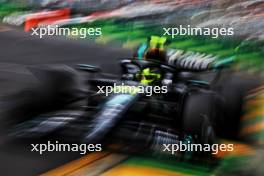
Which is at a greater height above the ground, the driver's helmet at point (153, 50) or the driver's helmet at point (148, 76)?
the driver's helmet at point (153, 50)

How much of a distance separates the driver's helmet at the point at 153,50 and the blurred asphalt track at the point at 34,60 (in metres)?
0.06

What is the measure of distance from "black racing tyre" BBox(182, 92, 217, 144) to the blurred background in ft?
0.28

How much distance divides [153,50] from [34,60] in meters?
0.50

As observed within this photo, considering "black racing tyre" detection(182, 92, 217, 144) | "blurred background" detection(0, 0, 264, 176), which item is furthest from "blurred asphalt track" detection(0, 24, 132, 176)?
"black racing tyre" detection(182, 92, 217, 144)

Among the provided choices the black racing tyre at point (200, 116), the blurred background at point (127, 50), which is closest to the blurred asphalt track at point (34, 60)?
the blurred background at point (127, 50)

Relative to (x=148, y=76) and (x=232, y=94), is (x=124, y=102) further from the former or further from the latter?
(x=232, y=94)

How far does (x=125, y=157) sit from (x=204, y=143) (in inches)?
13.5

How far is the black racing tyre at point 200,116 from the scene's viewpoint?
2203 mm

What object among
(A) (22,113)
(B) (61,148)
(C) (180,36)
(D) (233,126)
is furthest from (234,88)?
(A) (22,113)

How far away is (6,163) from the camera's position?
216cm

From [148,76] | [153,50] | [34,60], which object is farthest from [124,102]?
[34,60]

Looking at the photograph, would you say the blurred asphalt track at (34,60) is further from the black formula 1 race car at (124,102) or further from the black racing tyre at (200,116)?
the black racing tyre at (200,116)

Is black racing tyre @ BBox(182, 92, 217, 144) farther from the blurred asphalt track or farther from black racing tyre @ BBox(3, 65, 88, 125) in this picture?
black racing tyre @ BBox(3, 65, 88, 125)

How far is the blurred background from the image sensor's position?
2160 mm
